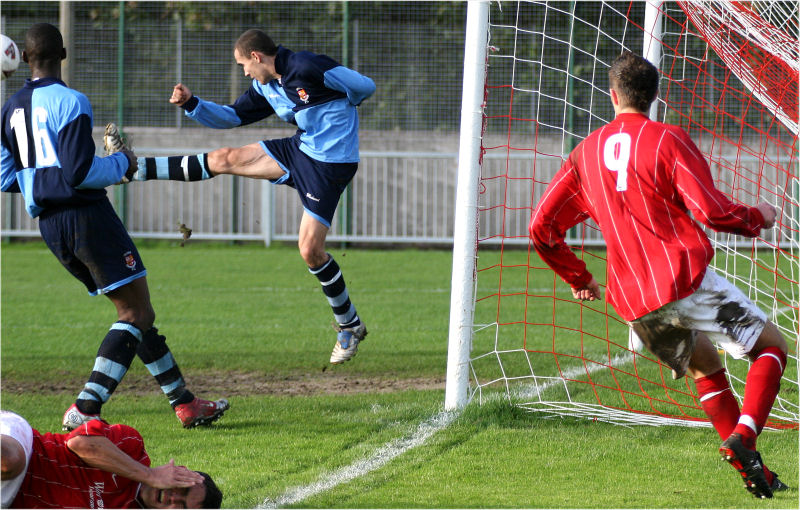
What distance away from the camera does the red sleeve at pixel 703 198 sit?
3.89m

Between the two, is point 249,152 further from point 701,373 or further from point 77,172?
point 701,373

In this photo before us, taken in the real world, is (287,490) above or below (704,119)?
below

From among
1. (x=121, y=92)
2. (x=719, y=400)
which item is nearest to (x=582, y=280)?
(x=719, y=400)

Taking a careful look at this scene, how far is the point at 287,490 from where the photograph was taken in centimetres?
459

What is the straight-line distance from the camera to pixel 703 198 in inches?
153

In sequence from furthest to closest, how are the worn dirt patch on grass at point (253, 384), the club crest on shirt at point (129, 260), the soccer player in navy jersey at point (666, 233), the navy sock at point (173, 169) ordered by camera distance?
the worn dirt patch on grass at point (253, 384)
the navy sock at point (173, 169)
the club crest on shirt at point (129, 260)
the soccer player in navy jersey at point (666, 233)

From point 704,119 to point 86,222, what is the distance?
443 inches

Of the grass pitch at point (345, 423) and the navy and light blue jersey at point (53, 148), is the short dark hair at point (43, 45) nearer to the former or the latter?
the navy and light blue jersey at point (53, 148)

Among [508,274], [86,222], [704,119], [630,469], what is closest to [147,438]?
[86,222]

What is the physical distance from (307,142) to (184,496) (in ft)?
9.51

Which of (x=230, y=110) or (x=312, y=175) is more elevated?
(x=230, y=110)

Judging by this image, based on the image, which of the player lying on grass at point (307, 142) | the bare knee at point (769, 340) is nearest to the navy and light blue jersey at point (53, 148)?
the player lying on grass at point (307, 142)

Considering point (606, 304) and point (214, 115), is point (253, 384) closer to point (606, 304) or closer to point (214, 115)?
point (214, 115)

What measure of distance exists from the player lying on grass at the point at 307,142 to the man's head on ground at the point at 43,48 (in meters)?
1.01
